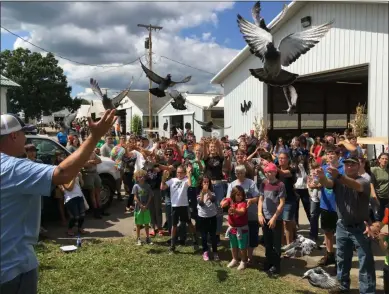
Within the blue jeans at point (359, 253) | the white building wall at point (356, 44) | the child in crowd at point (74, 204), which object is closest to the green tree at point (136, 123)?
the white building wall at point (356, 44)

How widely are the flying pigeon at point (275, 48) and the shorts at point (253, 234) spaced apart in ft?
8.15

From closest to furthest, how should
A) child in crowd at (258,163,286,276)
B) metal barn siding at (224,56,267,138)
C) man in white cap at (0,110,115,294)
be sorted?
1. man in white cap at (0,110,115,294)
2. child in crowd at (258,163,286,276)
3. metal barn siding at (224,56,267,138)

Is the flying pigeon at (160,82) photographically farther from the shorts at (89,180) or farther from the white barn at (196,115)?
the white barn at (196,115)

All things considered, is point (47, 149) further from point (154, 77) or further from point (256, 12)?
point (256, 12)

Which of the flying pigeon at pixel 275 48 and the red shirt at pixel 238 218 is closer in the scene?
the flying pigeon at pixel 275 48

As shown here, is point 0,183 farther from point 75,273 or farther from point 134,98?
point 134,98

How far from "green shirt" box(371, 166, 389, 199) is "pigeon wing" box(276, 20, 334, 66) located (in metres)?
3.27

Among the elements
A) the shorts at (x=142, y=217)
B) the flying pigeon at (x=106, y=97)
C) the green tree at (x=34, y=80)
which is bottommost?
the shorts at (x=142, y=217)

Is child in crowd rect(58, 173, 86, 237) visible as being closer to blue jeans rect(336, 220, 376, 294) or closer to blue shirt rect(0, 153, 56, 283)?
blue jeans rect(336, 220, 376, 294)

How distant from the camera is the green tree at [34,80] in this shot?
123 ft

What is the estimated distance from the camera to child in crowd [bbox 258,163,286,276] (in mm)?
5281

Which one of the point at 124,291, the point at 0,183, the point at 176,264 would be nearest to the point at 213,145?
the point at 176,264

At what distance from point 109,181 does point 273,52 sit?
6.46m

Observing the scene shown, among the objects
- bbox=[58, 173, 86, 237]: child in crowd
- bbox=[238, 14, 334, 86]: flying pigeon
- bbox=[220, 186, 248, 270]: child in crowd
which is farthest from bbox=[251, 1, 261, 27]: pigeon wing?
bbox=[58, 173, 86, 237]: child in crowd
